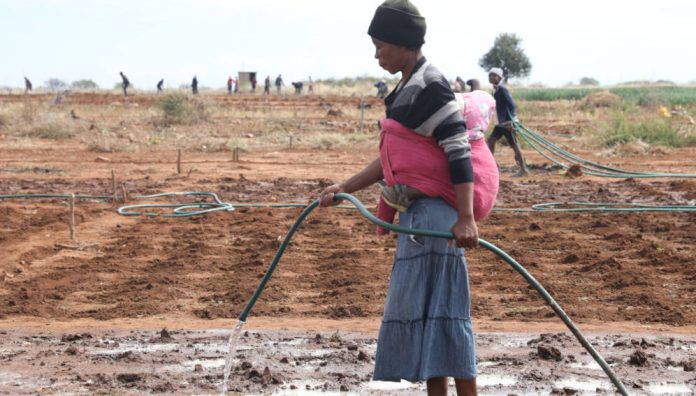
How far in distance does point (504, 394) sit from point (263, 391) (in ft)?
4.08

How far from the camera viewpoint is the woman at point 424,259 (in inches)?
133

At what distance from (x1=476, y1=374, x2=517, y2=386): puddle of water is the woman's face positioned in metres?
2.17

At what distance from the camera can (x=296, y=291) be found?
749 cm

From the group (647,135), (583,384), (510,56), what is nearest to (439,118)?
(583,384)

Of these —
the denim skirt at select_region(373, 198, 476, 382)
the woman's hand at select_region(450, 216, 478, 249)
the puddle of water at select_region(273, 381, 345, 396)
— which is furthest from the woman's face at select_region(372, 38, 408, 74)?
the puddle of water at select_region(273, 381, 345, 396)

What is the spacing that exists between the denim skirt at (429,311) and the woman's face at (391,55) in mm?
513

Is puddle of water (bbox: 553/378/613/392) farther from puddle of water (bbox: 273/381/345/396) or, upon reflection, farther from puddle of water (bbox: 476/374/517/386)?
puddle of water (bbox: 273/381/345/396)

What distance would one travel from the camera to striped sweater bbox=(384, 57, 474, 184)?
3.34 meters

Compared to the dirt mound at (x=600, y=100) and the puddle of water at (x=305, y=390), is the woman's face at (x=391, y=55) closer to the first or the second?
the puddle of water at (x=305, y=390)

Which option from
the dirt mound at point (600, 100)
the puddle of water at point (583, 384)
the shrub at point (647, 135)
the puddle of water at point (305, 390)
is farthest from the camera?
the dirt mound at point (600, 100)

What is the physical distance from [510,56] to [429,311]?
9061 centimetres

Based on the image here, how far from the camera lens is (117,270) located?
27.0 feet

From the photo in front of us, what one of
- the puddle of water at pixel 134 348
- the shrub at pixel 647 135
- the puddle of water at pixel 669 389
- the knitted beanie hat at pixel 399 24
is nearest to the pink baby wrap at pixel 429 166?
the knitted beanie hat at pixel 399 24

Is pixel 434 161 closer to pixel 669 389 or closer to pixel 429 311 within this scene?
pixel 429 311
